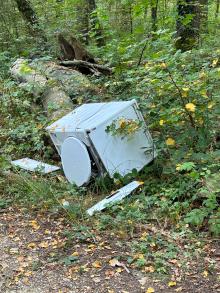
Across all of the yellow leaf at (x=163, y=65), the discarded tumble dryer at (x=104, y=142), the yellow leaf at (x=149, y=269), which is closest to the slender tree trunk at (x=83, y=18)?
the discarded tumble dryer at (x=104, y=142)

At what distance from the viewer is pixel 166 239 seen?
11.6 feet

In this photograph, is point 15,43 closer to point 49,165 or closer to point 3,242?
point 49,165

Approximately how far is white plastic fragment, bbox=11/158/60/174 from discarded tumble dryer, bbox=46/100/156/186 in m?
0.38

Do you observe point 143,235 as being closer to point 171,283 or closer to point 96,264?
point 96,264

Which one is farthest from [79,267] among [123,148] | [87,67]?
[87,67]

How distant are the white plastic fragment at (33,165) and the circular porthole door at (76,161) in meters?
0.38

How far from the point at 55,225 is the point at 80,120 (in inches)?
51.6

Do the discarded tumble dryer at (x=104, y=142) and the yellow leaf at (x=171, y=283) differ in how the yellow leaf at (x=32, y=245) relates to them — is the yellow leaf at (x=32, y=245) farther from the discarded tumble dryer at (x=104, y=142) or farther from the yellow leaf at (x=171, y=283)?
the yellow leaf at (x=171, y=283)

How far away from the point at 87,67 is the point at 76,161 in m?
3.59

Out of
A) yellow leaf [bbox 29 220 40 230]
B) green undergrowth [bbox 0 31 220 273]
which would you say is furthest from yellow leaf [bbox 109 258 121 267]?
yellow leaf [bbox 29 220 40 230]

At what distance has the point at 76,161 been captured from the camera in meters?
4.63

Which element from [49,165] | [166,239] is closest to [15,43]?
[49,165]

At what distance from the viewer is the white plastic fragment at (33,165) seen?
5098mm

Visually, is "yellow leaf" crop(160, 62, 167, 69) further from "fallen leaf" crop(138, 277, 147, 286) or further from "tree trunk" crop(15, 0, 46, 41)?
"tree trunk" crop(15, 0, 46, 41)
